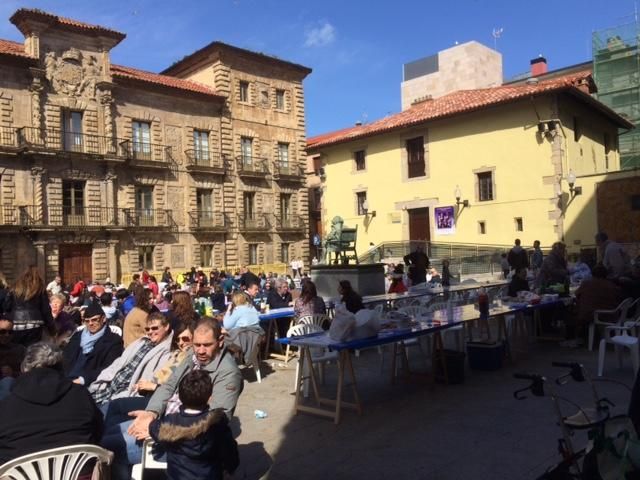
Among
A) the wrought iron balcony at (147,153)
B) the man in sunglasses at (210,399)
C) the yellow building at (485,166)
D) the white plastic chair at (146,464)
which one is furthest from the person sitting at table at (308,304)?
the wrought iron balcony at (147,153)

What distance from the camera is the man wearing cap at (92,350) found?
4918mm

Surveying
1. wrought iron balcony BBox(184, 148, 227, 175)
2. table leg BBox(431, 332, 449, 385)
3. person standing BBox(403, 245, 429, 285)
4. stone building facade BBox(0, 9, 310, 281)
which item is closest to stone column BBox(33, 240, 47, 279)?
stone building facade BBox(0, 9, 310, 281)

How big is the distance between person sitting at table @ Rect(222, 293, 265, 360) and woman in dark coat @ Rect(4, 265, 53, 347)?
2.11 meters

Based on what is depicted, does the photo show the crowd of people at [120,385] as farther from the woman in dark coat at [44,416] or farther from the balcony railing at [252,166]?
the balcony railing at [252,166]

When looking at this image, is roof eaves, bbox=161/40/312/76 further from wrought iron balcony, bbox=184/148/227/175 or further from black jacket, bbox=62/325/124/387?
black jacket, bbox=62/325/124/387

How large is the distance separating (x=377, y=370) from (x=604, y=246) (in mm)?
5730

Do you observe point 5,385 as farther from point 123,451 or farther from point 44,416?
point 44,416

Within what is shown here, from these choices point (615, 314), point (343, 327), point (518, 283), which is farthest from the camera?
point (518, 283)

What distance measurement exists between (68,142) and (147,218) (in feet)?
16.1

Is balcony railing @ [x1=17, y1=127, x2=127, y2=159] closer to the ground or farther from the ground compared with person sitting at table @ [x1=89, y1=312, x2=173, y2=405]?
farther from the ground

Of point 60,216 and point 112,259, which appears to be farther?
point 112,259

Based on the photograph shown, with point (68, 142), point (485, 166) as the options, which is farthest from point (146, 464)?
point (485, 166)

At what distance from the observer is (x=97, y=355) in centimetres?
495

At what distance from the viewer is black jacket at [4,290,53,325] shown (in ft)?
19.9
